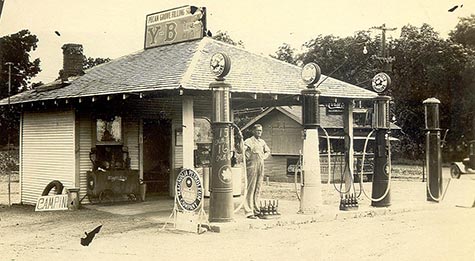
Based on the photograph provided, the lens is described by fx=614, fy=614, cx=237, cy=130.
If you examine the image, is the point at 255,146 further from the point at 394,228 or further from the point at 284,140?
the point at 284,140

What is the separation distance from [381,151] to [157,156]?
21.7 feet

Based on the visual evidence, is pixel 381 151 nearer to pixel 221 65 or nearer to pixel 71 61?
pixel 221 65

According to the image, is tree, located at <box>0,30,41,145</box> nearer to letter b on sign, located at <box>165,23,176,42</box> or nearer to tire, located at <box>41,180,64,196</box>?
tire, located at <box>41,180,64,196</box>

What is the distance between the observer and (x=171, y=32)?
1702 centimetres

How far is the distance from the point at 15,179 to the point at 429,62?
22.8 m

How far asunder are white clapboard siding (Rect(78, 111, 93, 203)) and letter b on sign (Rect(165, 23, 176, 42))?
126 inches

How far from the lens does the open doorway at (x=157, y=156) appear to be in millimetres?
17469

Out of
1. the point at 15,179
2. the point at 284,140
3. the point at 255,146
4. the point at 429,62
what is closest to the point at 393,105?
the point at 429,62

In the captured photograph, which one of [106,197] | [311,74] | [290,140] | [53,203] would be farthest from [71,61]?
[290,140]

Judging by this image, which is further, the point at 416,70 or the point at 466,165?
the point at 416,70

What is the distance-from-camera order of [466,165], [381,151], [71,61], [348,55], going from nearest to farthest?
[381,151]
[71,61]
[466,165]
[348,55]

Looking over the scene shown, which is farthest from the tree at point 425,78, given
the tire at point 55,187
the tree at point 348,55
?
the tire at point 55,187

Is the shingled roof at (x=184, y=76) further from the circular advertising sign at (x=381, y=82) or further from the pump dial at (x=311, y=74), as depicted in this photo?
the circular advertising sign at (x=381, y=82)

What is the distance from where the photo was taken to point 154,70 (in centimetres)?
1434
